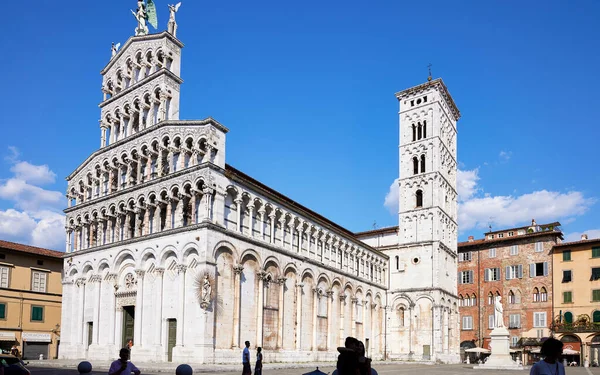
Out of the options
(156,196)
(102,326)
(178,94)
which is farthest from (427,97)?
(102,326)

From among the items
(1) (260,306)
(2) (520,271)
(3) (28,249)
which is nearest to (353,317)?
(1) (260,306)

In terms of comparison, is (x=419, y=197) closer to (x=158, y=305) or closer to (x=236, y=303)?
(x=236, y=303)

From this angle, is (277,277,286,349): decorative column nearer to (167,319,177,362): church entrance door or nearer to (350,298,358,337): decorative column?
(167,319,177,362): church entrance door

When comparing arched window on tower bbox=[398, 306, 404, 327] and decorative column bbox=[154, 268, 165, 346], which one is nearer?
decorative column bbox=[154, 268, 165, 346]

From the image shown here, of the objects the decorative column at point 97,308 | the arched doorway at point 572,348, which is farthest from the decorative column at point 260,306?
the arched doorway at point 572,348

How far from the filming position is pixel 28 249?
4962 centimetres

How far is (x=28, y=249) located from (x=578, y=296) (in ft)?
164

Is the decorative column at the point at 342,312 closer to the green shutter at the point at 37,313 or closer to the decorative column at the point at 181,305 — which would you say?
the decorative column at the point at 181,305

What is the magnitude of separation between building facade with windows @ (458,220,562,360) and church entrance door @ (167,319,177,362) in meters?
39.3

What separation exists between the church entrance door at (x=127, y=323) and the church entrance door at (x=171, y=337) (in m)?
4.71

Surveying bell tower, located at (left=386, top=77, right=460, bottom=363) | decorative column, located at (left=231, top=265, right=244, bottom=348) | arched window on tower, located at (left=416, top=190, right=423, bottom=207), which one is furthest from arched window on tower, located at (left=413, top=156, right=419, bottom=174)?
decorative column, located at (left=231, top=265, right=244, bottom=348)

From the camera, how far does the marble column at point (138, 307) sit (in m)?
38.2

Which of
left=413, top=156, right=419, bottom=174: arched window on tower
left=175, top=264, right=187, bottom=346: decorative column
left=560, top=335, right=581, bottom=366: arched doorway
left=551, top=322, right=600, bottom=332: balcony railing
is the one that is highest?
left=413, top=156, right=419, bottom=174: arched window on tower

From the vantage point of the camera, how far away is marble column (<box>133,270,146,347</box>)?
3816cm
